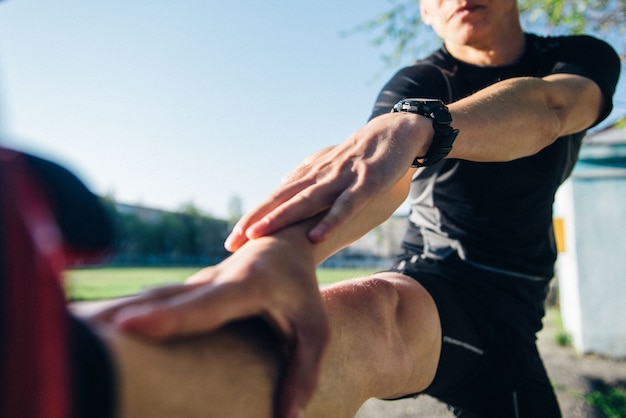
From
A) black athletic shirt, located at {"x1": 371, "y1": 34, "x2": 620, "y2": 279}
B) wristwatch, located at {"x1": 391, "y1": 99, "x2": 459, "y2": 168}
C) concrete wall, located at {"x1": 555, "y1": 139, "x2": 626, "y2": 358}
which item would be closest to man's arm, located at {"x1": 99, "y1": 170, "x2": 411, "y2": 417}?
wristwatch, located at {"x1": 391, "y1": 99, "x2": 459, "y2": 168}

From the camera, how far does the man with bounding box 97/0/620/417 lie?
2.79ft

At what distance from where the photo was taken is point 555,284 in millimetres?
10047

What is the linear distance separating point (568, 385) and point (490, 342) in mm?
3506

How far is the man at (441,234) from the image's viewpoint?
2.79ft

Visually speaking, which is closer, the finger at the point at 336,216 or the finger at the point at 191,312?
the finger at the point at 191,312

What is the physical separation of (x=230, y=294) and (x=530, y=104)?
4.29ft

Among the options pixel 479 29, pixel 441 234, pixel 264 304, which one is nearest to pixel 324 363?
pixel 264 304

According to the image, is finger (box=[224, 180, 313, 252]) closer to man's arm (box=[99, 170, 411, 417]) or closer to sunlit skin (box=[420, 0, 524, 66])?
man's arm (box=[99, 170, 411, 417])

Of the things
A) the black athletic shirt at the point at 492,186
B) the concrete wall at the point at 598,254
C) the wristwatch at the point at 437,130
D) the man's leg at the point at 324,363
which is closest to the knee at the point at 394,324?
the man's leg at the point at 324,363

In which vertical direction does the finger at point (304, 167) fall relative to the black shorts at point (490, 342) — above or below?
above

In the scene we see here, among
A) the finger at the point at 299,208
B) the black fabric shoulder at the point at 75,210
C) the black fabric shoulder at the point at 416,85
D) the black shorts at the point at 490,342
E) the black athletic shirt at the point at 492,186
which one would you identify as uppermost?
the black fabric shoulder at the point at 75,210

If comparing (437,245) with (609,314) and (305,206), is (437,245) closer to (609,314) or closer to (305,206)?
(305,206)

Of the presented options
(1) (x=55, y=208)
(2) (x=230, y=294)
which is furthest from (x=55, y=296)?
(2) (x=230, y=294)

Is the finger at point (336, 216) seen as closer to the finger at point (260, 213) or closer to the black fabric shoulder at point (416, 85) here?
the finger at point (260, 213)
